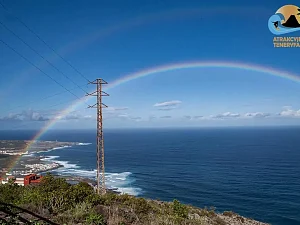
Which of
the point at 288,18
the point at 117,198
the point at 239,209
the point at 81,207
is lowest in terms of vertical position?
the point at 239,209

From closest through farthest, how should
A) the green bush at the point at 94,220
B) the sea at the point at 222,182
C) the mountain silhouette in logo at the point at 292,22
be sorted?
the green bush at the point at 94,220
the mountain silhouette in logo at the point at 292,22
the sea at the point at 222,182

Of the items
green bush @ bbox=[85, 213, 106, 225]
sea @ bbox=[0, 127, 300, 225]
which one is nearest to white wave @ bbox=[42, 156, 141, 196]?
sea @ bbox=[0, 127, 300, 225]

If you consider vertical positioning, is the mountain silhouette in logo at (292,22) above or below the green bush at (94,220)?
above

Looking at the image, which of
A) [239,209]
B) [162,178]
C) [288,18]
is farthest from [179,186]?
[288,18]

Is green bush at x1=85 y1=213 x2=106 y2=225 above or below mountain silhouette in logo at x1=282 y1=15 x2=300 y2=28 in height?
below

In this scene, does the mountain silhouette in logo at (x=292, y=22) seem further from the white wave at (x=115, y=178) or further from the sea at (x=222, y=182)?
the white wave at (x=115, y=178)

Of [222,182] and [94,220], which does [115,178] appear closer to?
[222,182]

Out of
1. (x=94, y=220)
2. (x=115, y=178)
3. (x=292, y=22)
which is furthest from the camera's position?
(x=115, y=178)

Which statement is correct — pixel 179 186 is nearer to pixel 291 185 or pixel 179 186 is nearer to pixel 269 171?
pixel 291 185

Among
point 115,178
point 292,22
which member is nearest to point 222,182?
point 115,178

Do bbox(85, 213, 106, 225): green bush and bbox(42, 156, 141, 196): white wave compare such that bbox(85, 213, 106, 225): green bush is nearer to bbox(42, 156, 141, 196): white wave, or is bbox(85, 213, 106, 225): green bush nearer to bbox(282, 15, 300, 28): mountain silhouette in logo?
bbox(282, 15, 300, 28): mountain silhouette in logo

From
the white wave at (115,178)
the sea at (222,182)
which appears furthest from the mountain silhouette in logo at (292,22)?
the white wave at (115,178)
